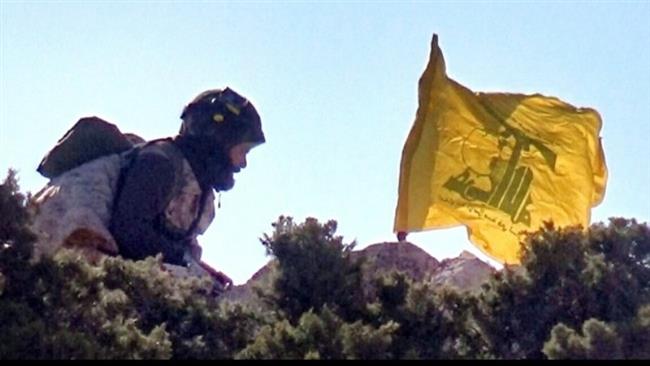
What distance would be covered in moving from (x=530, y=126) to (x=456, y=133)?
0.79 metres

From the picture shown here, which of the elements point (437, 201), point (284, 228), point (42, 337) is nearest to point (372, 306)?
point (284, 228)

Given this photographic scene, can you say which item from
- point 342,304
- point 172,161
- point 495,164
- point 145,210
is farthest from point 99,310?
point 495,164

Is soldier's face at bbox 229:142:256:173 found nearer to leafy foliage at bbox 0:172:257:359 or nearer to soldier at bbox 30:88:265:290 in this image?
soldier at bbox 30:88:265:290

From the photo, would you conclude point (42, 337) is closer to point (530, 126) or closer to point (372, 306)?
point (372, 306)

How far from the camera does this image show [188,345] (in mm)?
16766

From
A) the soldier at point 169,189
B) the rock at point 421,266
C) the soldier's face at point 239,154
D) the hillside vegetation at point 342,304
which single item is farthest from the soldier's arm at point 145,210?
the hillside vegetation at point 342,304

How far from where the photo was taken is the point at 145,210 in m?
20.5

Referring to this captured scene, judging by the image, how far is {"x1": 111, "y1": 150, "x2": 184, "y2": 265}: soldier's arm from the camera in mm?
20234

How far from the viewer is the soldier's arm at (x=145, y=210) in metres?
20.2

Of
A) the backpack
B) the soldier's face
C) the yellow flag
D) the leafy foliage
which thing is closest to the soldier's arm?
the backpack

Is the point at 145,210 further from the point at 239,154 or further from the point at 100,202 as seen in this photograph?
the point at 239,154

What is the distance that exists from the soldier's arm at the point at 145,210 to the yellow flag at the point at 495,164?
2.37 meters

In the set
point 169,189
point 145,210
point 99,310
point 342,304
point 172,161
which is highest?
point 172,161

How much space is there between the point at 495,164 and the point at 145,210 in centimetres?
359
